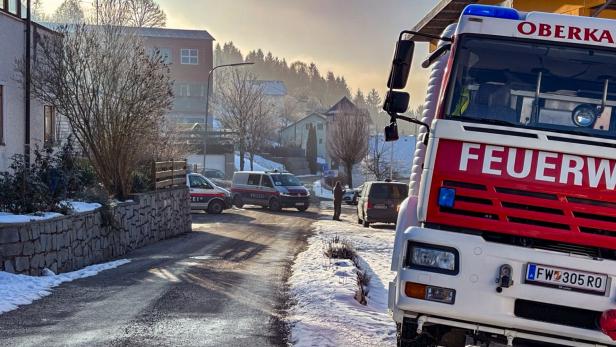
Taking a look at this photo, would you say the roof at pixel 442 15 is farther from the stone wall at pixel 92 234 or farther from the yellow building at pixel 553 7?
the stone wall at pixel 92 234

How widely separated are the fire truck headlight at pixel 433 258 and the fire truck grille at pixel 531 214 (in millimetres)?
230

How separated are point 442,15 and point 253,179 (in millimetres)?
17868

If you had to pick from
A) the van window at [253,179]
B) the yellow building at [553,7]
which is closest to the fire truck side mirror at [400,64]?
the yellow building at [553,7]

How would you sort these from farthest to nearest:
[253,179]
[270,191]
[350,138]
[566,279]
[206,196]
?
[350,138] < [253,179] < [270,191] < [206,196] < [566,279]

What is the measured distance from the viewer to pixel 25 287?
29.4 ft

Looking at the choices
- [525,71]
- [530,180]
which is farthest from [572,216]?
[525,71]

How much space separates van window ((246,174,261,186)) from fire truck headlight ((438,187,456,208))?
2798 centimetres

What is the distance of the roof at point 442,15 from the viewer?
15.4 metres

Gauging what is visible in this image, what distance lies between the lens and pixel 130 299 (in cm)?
843

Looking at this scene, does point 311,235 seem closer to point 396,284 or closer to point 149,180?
point 149,180

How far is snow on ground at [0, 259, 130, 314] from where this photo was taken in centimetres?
802

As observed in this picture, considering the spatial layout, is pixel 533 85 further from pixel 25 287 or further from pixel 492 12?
pixel 25 287

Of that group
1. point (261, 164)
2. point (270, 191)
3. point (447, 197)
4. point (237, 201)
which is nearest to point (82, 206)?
point (447, 197)

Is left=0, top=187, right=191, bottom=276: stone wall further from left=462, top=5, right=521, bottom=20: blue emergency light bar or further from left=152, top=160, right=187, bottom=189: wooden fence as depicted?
left=462, top=5, right=521, bottom=20: blue emergency light bar
